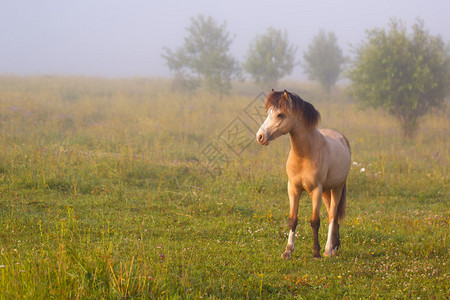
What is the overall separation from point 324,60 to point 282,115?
3813cm

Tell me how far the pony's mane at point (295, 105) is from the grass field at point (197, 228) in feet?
6.64

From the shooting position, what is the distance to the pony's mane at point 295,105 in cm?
479

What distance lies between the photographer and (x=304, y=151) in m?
5.00

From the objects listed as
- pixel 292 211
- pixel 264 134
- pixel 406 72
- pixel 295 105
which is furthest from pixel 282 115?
pixel 406 72

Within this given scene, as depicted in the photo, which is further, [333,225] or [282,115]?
[333,225]

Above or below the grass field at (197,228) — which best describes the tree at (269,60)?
above

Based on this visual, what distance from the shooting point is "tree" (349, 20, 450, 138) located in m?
18.0

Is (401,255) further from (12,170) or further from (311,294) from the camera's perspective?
(12,170)

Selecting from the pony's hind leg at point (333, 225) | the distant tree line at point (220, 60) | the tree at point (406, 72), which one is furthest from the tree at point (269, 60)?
the pony's hind leg at point (333, 225)

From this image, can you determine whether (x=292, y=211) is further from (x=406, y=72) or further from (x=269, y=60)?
(x=269, y=60)

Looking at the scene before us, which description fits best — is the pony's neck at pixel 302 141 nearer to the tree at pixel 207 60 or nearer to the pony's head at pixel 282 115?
the pony's head at pixel 282 115

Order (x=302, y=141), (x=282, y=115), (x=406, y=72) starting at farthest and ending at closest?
(x=406, y=72) < (x=302, y=141) < (x=282, y=115)

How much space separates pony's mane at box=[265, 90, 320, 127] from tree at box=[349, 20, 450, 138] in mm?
15001

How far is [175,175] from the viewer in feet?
31.7
